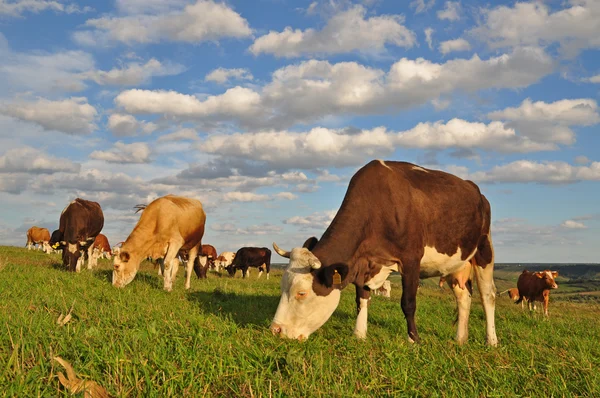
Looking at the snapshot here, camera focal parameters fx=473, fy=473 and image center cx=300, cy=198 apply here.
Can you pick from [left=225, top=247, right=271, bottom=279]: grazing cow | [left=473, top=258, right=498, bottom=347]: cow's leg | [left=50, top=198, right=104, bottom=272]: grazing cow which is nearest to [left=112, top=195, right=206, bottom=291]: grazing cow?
[left=50, top=198, right=104, bottom=272]: grazing cow

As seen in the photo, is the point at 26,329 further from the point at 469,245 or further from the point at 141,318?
the point at 469,245

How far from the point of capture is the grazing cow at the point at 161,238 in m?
12.6

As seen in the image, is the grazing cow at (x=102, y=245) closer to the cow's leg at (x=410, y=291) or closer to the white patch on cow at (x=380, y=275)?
the white patch on cow at (x=380, y=275)

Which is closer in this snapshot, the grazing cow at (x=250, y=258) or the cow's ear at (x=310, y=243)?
the cow's ear at (x=310, y=243)

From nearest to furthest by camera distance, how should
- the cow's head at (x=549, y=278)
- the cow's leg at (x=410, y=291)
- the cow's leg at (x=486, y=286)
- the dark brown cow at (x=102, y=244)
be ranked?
1. the cow's leg at (x=410, y=291)
2. the cow's leg at (x=486, y=286)
3. the cow's head at (x=549, y=278)
4. the dark brown cow at (x=102, y=244)

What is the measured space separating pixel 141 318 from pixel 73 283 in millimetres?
4874

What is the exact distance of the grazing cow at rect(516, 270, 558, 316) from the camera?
23.0 metres

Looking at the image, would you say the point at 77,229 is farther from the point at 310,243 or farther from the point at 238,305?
the point at 310,243

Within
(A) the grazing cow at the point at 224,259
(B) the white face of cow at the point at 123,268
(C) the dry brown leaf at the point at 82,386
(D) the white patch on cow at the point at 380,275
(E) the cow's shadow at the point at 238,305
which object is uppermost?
(D) the white patch on cow at the point at 380,275

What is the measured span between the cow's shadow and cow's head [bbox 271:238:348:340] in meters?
1.11

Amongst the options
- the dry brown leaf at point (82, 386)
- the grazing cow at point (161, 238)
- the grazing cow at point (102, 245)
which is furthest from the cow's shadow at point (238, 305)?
the grazing cow at point (102, 245)

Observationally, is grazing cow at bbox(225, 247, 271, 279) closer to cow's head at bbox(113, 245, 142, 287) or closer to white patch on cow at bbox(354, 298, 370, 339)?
cow's head at bbox(113, 245, 142, 287)

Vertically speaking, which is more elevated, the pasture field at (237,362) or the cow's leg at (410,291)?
the cow's leg at (410,291)

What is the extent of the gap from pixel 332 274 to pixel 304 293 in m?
0.48
